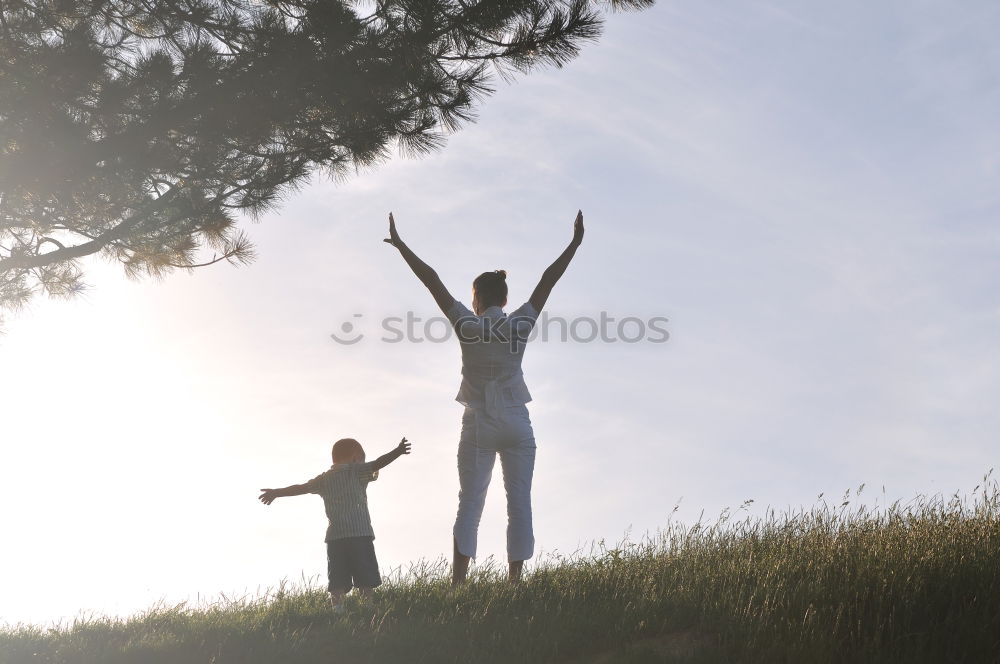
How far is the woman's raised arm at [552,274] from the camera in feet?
18.7

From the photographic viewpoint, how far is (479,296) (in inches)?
227

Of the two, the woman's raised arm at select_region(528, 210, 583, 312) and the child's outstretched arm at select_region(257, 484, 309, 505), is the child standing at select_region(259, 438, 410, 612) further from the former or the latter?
A: the woman's raised arm at select_region(528, 210, 583, 312)

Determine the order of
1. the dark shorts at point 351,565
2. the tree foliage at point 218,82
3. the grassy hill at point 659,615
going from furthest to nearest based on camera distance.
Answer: the tree foliage at point 218,82
the dark shorts at point 351,565
the grassy hill at point 659,615

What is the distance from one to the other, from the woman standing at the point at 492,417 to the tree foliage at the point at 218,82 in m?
3.34

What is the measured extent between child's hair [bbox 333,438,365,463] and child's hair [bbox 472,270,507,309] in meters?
1.40

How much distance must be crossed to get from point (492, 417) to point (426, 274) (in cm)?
100

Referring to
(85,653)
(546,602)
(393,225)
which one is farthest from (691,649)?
(85,653)

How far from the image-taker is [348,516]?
6.08 meters

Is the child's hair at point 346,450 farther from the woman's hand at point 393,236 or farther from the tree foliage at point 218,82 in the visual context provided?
the tree foliage at point 218,82

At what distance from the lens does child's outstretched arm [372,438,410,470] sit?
5.81 metres

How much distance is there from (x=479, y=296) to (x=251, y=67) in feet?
12.7

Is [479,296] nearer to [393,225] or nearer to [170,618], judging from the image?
[393,225]

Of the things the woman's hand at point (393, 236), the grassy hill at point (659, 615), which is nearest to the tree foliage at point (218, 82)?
the woman's hand at point (393, 236)

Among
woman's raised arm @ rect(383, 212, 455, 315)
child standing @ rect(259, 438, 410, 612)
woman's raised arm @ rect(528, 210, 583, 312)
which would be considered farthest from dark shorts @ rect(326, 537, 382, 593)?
woman's raised arm @ rect(528, 210, 583, 312)
